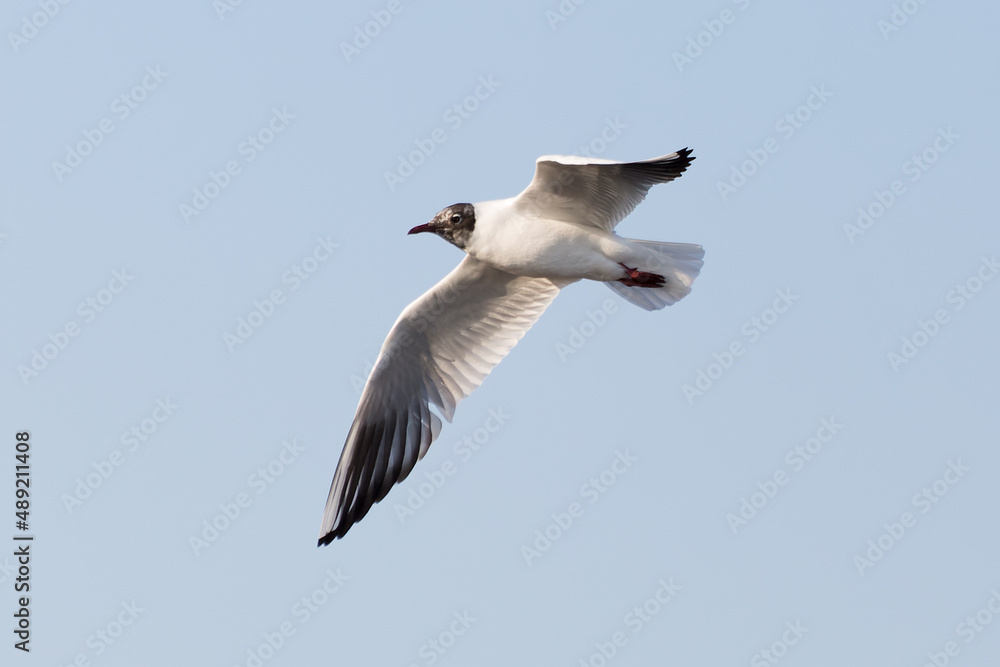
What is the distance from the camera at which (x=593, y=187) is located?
9578 millimetres

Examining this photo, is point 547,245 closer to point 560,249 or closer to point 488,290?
point 560,249

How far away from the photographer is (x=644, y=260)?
32.1 ft

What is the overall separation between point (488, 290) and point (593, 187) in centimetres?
155

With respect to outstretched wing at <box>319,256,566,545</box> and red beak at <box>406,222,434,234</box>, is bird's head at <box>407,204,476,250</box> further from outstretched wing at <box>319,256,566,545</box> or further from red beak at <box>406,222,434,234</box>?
outstretched wing at <box>319,256,566,545</box>

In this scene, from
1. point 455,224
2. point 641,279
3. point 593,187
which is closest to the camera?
point 593,187

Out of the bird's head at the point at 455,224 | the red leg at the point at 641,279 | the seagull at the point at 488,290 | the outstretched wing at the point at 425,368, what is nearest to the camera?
the seagull at the point at 488,290

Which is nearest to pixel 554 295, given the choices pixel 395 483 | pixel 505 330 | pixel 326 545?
pixel 505 330

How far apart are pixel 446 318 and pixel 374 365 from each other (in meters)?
0.65

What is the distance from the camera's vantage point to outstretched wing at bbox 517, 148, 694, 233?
357 inches

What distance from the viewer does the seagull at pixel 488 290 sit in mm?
9656

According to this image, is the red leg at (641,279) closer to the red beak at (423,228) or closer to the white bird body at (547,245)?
the white bird body at (547,245)

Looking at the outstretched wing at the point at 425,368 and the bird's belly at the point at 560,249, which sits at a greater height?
the bird's belly at the point at 560,249

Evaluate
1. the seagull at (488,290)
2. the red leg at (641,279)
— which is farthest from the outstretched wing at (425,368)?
the red leg at (641,279)

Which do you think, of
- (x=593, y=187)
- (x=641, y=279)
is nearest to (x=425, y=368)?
(x=641, y=279)
